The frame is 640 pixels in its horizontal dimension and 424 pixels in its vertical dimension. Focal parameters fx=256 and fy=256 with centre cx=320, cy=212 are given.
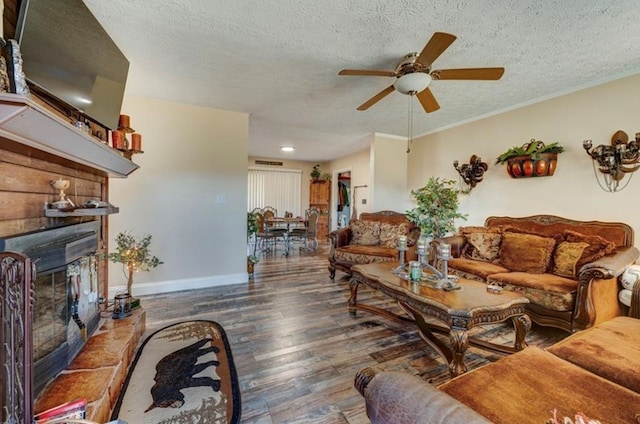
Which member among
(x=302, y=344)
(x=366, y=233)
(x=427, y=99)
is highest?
(x=427, y=99)

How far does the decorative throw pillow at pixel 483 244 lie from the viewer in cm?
308

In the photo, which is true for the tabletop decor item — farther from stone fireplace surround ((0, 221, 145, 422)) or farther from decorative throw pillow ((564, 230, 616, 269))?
decorative throw pillow ((564, 230, 616, 269))

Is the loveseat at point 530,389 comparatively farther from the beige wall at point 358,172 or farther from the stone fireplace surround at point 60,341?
the beige wall at point 358,172

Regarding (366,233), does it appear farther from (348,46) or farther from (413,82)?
(348,46)

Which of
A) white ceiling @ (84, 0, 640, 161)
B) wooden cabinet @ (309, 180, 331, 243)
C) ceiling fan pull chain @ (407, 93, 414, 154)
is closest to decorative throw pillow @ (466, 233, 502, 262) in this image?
ceiling fan pull chain @ (407, 93, 414, 154)

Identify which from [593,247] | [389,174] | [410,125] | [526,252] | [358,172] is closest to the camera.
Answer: [593,247]

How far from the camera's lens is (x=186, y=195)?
133 inches

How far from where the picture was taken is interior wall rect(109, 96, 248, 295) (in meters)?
3.13

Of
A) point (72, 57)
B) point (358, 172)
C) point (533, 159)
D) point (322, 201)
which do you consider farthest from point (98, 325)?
point (322, 201)

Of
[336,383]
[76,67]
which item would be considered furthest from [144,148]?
[336,383]

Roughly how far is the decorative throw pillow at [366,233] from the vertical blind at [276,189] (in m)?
4.00

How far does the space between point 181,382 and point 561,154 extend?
422 centimetres

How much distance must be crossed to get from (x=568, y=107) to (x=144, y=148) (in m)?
A: 4.94

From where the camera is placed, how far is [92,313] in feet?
5.90
